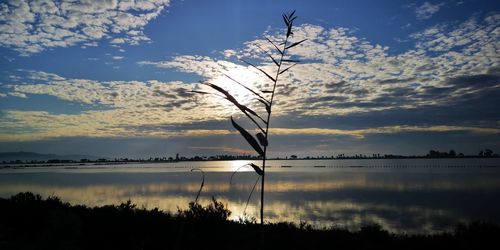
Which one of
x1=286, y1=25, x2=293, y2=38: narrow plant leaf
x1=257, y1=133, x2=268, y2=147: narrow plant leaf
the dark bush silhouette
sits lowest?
the dark bush silhouette

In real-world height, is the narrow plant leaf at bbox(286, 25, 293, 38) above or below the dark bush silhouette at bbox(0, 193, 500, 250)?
above

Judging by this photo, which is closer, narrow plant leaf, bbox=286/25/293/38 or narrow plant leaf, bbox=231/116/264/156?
narrow plant leaf, bbox=231/116/264/156

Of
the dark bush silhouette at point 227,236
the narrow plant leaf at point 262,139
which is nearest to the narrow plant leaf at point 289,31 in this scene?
the narrow plant leaf at point 262,139

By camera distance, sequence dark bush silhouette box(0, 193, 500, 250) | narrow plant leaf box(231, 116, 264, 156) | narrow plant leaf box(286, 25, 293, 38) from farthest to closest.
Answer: dark bush silhouette box(0, 193, 500, 250)
narrow plant leaf box(286, 25, 293, 38)
narrow plant leaf box(231, 116, 264, 156)

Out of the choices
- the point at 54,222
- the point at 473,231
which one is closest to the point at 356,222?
the point at 473,231

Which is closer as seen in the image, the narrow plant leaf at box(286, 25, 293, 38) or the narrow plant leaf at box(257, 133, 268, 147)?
the narrow plant leaf at box(257, 133, 268, 147)

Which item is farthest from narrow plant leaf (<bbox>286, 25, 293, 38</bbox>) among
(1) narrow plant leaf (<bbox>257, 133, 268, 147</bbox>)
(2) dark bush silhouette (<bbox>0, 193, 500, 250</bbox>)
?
(2) dark bush silhouette (<bbox>0, 193, 500, 250</bbox>)

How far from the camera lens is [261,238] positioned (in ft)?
3.94

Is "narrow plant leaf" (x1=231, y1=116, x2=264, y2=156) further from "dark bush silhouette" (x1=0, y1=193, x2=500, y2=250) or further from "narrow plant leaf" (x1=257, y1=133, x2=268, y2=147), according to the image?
"dark bush silhouette" (x1=0, y1=193, x2=500, y2=250)

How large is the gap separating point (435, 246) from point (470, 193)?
37.3m

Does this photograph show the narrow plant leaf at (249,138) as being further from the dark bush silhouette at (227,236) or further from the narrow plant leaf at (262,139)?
the dark bush silhouette at (227,236)

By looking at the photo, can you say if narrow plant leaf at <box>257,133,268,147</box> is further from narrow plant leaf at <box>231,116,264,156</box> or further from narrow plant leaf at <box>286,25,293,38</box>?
narrow plant leaf at <box>286,25,293,38</box>

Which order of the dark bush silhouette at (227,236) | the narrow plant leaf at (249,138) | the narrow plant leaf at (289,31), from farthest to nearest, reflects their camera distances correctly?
the dark bush silhouette at (227,236) → the narrow plant leaf at (289,31) → the narrow plant leaf at (249,138)

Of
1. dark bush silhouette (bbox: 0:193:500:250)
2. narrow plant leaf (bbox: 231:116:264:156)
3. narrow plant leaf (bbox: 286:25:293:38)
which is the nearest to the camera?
narrow plant leaf (bbox: 231:116:264:156)
